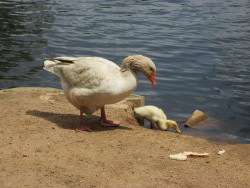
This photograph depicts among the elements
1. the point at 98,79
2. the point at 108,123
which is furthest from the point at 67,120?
the point at 98,79

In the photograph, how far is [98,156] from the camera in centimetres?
548

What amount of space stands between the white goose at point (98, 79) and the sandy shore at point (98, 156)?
471 millimetres

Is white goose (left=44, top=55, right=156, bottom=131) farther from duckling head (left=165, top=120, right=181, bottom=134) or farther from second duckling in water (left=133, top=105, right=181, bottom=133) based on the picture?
duckling head (left=165, top=120, right=181, bottom=134)

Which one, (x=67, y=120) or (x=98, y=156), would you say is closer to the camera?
(x=98, y=156)

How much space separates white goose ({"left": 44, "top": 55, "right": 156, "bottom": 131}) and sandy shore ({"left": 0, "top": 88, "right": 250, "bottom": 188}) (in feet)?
1.54

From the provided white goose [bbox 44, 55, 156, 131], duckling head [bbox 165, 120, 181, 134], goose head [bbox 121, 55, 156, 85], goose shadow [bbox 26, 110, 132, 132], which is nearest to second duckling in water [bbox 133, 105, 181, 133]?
duckling head [bbox 165, 120, 181, 134]

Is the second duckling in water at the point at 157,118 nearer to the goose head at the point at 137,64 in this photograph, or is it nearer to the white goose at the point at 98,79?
the white goose at the point at 98,79

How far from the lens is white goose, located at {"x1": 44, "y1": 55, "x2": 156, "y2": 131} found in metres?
6.31

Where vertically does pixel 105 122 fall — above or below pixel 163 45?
above

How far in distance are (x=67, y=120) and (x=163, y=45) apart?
6514mm

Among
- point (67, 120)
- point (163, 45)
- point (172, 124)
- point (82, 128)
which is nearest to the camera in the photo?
point (82, 128)

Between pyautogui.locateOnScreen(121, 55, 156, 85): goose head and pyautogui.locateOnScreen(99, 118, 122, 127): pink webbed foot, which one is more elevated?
pyautogui.locateOnScreen(121, 55, 156, 85): goose head

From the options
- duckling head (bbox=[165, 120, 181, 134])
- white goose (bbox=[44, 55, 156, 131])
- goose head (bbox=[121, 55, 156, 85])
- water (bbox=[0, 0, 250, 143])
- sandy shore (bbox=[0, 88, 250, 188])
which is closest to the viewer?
sandy shore (bbox=[0, 88, 250, 188])

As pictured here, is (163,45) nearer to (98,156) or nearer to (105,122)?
(105,122)
